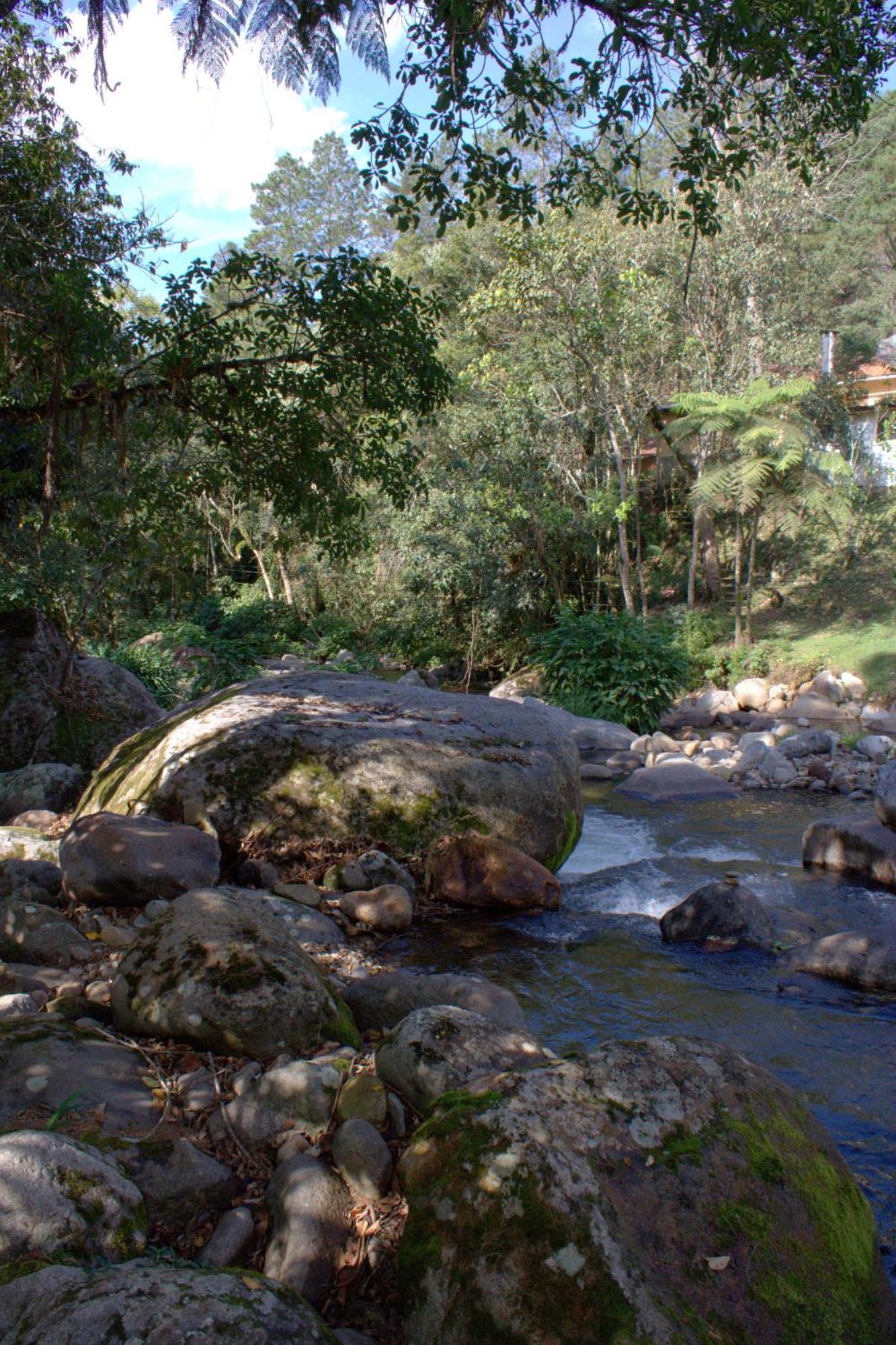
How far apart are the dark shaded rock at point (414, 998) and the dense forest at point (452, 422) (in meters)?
3.56

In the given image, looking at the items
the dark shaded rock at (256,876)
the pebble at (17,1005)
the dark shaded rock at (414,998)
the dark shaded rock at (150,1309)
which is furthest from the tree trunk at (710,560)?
the dark shaded rock at (150,1309)

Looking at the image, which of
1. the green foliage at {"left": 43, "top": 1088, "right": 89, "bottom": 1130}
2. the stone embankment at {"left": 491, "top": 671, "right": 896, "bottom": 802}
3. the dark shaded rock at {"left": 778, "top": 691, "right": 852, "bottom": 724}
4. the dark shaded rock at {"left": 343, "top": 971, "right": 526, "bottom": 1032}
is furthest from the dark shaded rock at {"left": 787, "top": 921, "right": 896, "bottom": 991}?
the dark shaded rock at {"left": 778, "top": 691, "right": 852, "bottom": 724}

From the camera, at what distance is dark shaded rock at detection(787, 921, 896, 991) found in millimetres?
5281

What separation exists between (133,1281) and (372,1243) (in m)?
0.90

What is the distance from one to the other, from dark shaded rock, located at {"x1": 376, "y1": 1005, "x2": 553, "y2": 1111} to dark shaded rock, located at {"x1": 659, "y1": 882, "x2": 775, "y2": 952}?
2925 millimetres

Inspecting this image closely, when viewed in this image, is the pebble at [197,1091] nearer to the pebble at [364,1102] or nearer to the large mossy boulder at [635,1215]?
the pebble at [364,1102]

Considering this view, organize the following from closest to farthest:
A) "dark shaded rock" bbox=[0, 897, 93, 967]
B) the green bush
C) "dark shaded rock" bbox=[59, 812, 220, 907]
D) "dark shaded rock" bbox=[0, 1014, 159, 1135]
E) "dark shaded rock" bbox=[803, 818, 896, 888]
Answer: "dark shaded rock" bbox=[0, 1014, 159, 1135], "dark shaded rock" bbox=[0, 897, 93, 967], "dark shaded rock" bbox=[59, 812, 220, 907], "dark shaded rock" bbox=[803, 818, 896, 888], the green bush

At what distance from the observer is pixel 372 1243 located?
2541 millimetres

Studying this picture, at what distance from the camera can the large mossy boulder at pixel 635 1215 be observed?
81.1 inches

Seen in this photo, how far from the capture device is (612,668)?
16688 millimetres

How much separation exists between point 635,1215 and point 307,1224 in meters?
0.88

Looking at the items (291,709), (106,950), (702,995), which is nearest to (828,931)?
(702,995)

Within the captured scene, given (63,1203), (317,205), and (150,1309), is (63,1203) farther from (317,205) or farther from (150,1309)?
(317,205)

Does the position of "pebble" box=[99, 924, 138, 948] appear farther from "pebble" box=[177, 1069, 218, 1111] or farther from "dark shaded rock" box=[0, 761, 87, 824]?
"dark shaded rock" box=[0, 761, 87, 824]
